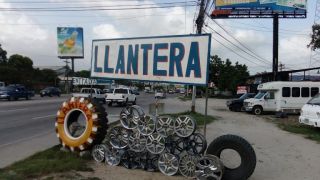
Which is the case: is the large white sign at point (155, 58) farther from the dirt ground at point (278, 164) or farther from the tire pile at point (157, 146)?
the dirt ground at point (278, 164)

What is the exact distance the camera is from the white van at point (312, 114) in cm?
1877

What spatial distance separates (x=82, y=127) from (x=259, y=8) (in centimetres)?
4654

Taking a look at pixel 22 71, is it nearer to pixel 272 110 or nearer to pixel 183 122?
pixel 272 110

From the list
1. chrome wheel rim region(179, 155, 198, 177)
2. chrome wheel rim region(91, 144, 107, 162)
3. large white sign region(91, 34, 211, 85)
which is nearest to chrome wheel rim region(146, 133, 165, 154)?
chrome wheel rim region(179, 155, 198, 177)

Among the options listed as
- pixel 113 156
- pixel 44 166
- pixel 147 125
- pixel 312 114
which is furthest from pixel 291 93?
pixel 44 166

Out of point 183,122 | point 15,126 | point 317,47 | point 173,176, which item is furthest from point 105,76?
point 317,47

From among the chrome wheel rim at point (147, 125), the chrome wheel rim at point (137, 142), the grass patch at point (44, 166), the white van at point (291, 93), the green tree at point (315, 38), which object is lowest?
the grass patch at point (44, 166)

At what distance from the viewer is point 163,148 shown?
30.5ft

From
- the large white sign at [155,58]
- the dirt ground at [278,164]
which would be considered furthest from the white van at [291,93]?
the large white sign at [155,58]

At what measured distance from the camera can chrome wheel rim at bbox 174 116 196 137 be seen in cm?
948

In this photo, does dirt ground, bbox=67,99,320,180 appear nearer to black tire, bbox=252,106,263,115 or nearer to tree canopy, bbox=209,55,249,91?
black tire, bbox=252,106,263,115

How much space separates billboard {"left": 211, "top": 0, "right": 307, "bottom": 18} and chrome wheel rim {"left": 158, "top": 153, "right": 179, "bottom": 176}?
46.3 meters

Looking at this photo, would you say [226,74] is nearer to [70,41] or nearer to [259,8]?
[70,41]

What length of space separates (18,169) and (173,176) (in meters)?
2.91
